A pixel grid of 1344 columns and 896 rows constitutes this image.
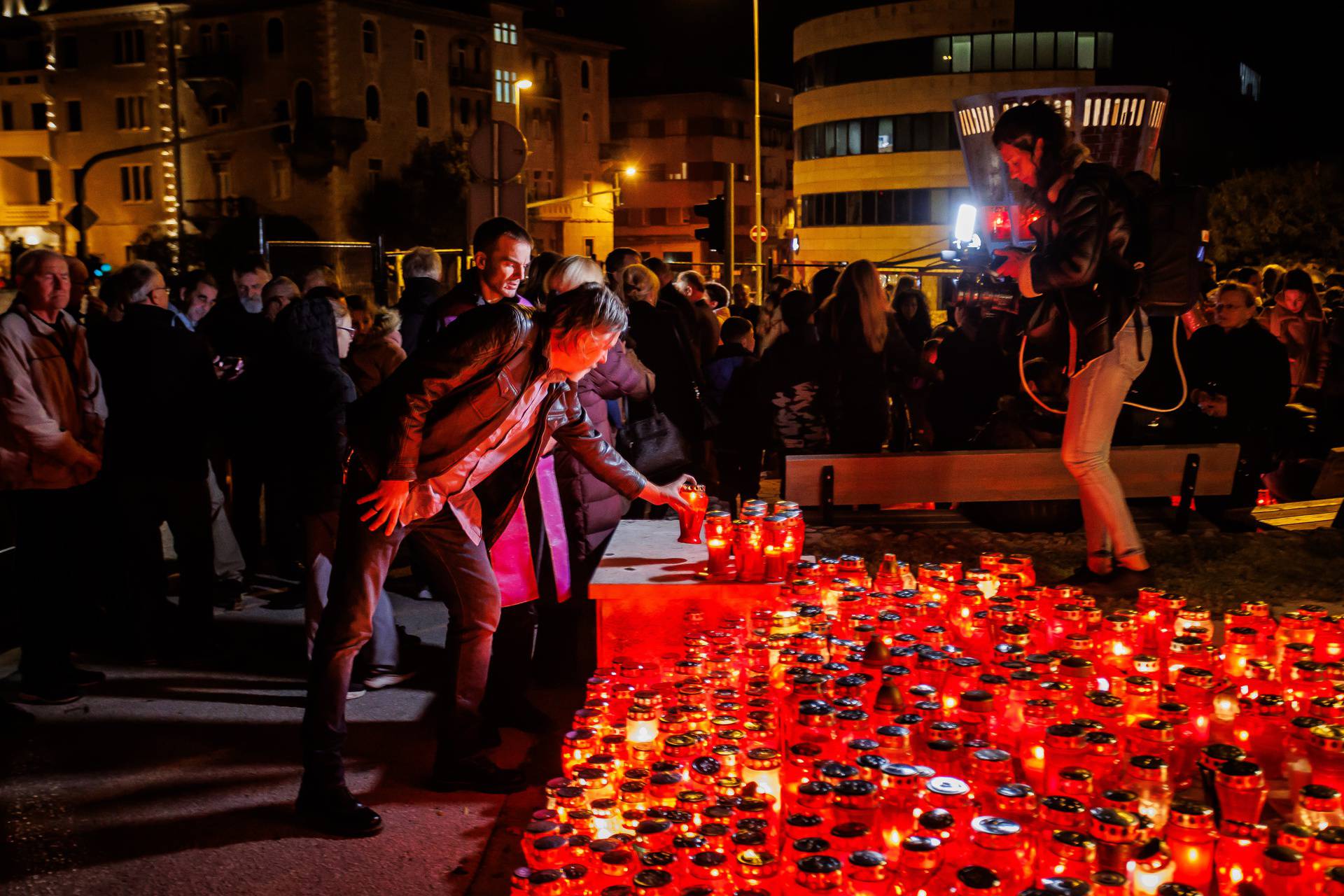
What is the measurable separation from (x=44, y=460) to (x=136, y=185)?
55.7m

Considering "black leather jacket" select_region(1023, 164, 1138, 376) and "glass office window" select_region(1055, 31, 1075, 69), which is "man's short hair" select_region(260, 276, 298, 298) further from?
"glass office window" select_region(1055, 31, 1075, 69)

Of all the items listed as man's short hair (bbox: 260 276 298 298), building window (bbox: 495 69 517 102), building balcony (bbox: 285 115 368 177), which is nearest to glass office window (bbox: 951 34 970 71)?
building window (bbox: 495 69 517 102)

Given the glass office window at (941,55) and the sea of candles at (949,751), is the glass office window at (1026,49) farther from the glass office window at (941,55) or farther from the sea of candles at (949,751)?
the sea of candles at (949,751)

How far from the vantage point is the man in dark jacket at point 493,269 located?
561 cm

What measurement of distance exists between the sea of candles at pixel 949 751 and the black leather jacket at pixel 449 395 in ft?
3.22

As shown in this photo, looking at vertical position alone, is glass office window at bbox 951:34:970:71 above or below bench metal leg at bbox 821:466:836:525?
above

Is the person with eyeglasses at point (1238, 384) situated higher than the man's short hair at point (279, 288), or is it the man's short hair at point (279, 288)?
the man's short hair at point (279, 288)

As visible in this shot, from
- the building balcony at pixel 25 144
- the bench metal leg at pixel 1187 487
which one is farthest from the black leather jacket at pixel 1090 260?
the building balcony at pixel 25 144

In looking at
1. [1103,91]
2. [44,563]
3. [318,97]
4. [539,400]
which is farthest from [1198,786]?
[318,97]

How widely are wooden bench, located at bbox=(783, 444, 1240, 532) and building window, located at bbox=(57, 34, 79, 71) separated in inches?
2390

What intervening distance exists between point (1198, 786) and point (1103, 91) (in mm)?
8180

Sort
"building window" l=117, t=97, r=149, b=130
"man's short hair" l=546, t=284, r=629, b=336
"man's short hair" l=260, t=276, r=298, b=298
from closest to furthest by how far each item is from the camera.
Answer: "man's short hair" l=546, t=284, r=629, b=336, "man's short hair" l=260, t=276, r=298, b=298, "building window" l=117, t=97, r=149, b=130

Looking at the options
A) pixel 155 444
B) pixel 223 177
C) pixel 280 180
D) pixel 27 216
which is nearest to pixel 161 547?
pixel 155 444

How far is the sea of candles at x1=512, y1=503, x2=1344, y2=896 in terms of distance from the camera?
9.07ft
